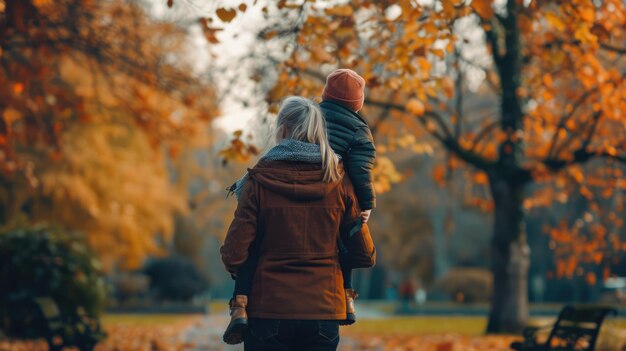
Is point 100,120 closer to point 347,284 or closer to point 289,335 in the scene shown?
point 347,284

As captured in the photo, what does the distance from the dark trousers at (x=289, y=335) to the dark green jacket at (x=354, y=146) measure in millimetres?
620

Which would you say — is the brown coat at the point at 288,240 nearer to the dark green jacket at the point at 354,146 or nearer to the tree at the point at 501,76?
the dark green jacket at the point at 354,146

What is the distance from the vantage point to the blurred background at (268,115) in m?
9.44

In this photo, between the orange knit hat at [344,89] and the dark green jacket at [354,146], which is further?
the orange knit hat at [344,89]

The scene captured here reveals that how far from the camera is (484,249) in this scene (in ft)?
153

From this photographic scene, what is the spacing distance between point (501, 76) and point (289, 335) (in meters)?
12.7

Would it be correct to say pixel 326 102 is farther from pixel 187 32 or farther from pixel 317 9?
pixel 187 32

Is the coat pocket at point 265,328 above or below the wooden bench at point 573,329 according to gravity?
above

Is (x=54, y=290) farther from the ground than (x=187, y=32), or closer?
closer

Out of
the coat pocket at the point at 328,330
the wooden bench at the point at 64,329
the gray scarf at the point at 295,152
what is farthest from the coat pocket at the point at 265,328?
the wooden bench at the point at 64,329

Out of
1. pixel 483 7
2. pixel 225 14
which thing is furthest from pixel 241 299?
pixel 225 14

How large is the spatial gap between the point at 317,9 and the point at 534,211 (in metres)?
29.1

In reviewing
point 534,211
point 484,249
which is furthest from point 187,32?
Result: point 484,249

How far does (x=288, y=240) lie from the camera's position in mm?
3992
